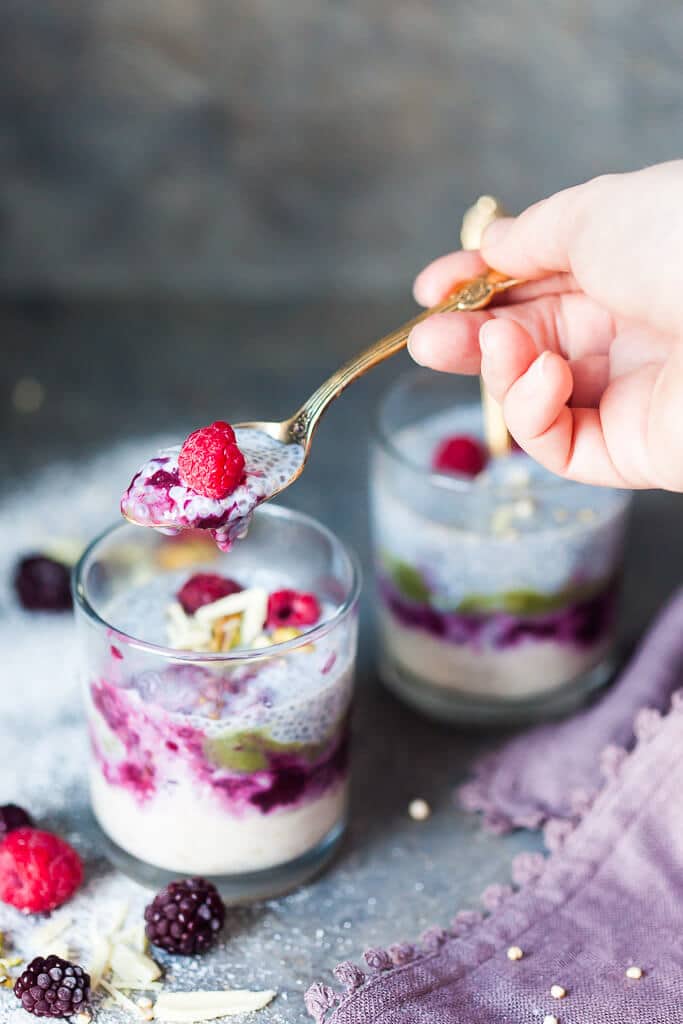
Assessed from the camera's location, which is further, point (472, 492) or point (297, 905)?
point (472, 492)

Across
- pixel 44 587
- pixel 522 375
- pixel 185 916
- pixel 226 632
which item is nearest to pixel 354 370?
pixel 522 375

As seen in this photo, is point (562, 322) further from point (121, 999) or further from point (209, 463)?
point (121, 999)

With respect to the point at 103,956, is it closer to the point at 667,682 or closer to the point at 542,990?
the point at 542,990

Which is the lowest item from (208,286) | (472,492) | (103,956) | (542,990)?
(208,286)

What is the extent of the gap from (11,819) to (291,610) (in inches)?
12.8

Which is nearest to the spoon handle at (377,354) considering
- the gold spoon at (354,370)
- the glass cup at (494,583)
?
the gold spoon at (354,370)

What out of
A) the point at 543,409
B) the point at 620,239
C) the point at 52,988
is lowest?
the point at 52,988

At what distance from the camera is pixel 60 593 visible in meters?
1.58

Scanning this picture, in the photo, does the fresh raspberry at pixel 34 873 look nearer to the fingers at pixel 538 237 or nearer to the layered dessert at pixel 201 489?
the layered dessert at pixel 201 489

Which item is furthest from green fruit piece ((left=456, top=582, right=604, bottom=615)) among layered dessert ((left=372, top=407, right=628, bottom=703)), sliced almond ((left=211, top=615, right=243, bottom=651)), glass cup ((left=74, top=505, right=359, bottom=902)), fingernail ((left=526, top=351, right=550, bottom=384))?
fingernail ((left=526, top=351, right=550, bottom=384))

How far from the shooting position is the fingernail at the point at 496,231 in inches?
46.8

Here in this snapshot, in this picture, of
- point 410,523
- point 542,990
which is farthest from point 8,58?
point 542,990

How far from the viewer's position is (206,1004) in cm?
109

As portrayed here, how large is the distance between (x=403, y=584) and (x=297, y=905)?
384 mm
